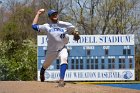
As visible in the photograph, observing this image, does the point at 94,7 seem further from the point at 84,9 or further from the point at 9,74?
the point at 9,74

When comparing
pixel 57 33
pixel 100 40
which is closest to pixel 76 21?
pixel 100 40

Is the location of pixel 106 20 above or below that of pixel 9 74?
above

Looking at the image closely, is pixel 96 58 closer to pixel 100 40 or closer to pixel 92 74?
pixel 92 74

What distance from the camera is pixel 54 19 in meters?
8.20

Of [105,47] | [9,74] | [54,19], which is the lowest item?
[9,74]

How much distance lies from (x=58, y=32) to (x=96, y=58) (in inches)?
Answer: 646

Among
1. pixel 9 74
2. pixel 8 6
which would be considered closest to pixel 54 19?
pixel 9 74

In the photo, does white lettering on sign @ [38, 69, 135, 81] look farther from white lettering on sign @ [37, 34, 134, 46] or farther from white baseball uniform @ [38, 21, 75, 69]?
white baseball uniform @ [38, 21, 75, 69]

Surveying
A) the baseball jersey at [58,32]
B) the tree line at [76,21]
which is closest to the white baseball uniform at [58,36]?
the baseball jersey at [58,32]

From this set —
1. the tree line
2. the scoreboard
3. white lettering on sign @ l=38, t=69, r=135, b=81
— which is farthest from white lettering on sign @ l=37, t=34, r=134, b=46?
the tree line

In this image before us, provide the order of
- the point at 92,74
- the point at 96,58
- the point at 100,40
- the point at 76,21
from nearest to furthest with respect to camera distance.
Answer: the point at 96,58 < the point at 92,74 < the point at 100,40 < the point at 76,21

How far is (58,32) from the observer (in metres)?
8.19

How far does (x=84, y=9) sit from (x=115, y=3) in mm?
3490

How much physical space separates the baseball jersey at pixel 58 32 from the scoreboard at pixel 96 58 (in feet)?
52.6
